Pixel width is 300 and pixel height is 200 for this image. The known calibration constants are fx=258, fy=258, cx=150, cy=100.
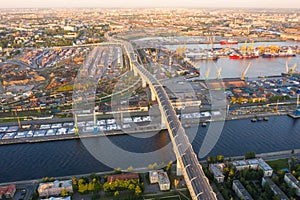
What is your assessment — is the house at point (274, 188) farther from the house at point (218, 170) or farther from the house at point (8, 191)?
the house at point (8, 191)

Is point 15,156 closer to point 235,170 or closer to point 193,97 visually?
point 235,170

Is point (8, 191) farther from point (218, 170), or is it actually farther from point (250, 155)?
point (250, 155)

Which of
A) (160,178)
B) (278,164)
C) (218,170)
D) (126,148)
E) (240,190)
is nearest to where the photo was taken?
(240,190)

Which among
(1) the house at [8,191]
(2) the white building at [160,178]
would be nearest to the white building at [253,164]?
(2) the white building at [160,178]

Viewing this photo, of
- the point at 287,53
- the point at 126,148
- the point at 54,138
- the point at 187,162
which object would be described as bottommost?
the point at 126,148

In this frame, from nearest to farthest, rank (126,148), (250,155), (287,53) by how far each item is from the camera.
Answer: (250,155) → (126,148) → (287,53)

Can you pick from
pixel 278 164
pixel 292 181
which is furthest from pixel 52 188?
pixel 278 164

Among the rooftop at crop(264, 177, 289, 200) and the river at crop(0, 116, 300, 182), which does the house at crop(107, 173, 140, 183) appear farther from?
the rooftop at crop(264, 177, 289, 200)

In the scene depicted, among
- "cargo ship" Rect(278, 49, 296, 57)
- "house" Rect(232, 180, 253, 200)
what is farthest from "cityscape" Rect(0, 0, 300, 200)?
"cargo ship" Rect(278, 49, 296, 57)

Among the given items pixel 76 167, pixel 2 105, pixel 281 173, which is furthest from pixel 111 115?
pixel 281 173
